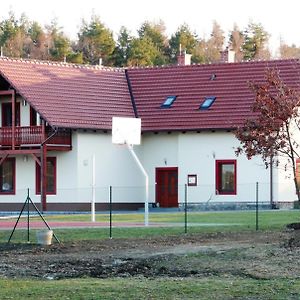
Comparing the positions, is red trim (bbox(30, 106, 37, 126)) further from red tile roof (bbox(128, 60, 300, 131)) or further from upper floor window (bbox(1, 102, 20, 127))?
red tile roof (bbox(128, 60, 300, 131))

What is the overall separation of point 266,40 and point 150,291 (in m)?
85.9

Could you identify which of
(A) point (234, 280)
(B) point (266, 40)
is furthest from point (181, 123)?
(B) point (266, 40)

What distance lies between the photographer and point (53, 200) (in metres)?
51.8

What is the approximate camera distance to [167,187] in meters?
53.1

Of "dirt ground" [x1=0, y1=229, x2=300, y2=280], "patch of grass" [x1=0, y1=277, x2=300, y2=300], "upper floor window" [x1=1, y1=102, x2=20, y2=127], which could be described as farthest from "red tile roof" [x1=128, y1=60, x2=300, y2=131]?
"patch of grass" [x1=0, y1=277, x2=300, y2=300]

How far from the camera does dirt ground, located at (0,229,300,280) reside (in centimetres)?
2105

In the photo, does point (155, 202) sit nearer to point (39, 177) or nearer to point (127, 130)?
point (39, 177)

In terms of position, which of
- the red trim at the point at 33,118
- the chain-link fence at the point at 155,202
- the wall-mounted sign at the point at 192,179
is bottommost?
the chain-link fence at the point at 155,202

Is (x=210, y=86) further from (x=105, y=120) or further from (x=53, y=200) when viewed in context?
(x=53, y=200)

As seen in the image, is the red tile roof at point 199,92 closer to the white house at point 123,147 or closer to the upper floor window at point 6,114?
the white house at point 123,147

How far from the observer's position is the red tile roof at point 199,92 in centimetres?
5194

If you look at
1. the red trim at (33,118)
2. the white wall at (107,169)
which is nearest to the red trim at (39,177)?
the white wall at (107,169)

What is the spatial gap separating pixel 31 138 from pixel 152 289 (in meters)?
34.0

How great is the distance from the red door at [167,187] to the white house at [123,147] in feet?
0.17
